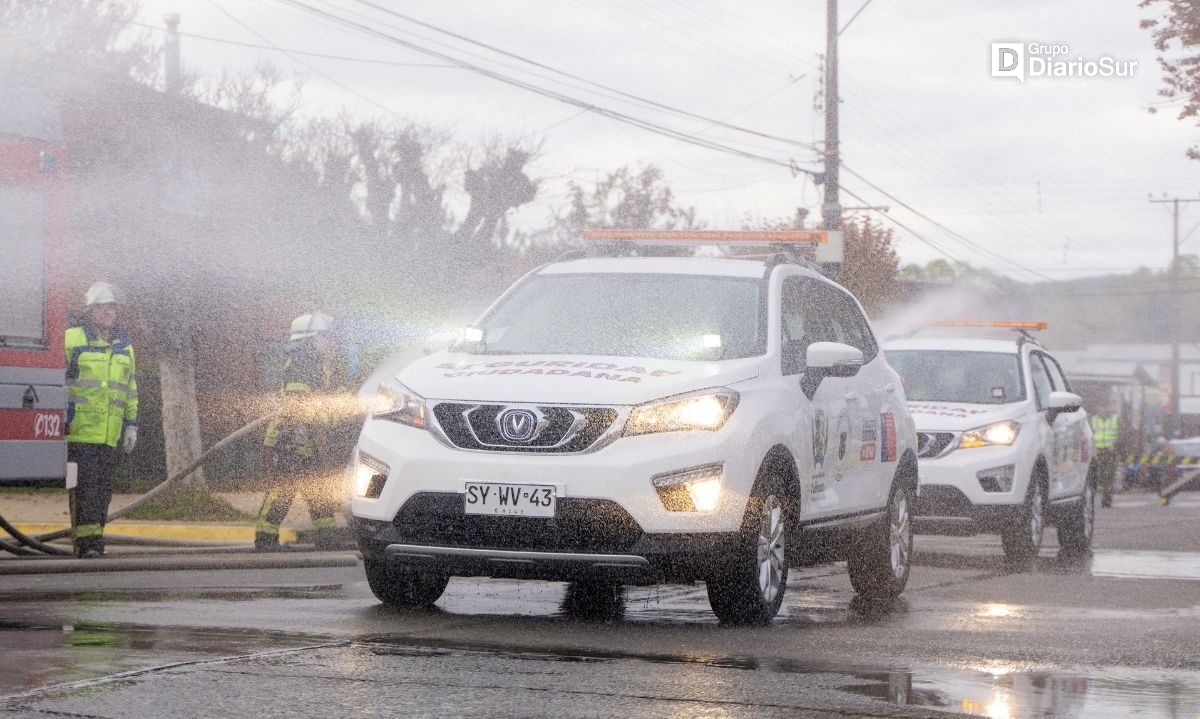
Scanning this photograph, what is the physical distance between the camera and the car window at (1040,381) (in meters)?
15.4

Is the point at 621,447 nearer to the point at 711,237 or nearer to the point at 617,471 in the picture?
the point at 617,471

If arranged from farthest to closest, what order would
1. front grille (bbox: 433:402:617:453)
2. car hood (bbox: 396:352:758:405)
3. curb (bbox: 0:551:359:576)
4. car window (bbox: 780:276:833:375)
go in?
curb (bbox: 0:551:359:576), car window (bbox: 780:276:833:375), car hood (bbox: 396:352:758:405), front grille (bbox: 433:402:617:453)

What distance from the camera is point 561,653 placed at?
7.11 meters

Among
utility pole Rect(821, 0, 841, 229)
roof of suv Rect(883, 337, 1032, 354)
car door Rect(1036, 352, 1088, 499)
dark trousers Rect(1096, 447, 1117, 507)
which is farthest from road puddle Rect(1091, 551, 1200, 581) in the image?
dark trousers Rect(1096, 447, 1117, 507)

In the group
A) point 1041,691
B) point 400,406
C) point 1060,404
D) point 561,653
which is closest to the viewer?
point 1041,691

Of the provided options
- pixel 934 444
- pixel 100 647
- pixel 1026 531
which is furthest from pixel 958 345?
pixel 100 647

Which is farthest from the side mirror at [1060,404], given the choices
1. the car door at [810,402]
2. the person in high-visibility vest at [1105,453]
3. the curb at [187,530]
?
the person in high-visibility vest at [1105,453]

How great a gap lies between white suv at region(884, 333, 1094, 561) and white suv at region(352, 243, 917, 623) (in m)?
5.10

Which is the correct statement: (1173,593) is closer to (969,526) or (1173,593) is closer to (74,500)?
(969,526)

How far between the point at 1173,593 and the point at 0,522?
7419mm

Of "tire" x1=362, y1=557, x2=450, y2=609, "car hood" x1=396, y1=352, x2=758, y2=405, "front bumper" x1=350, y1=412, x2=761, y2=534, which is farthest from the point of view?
Result: "tire" x1=362, y1=557, x2=450, y2=609

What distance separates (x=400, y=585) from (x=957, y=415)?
724cm

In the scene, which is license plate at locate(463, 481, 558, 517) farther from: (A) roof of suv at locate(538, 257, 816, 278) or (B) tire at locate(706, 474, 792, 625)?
(A) roof of suv at locate(538, 257, 816, 278)

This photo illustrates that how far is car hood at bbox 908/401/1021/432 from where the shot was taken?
48.1ft
